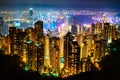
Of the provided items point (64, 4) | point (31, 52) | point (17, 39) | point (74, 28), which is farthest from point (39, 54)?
point (74, 28)

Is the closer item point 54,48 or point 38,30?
point 54,48

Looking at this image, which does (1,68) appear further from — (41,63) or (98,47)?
(98,47)

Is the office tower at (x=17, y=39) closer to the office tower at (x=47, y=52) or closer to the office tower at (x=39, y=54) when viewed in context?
the office tower at (x=39, y=54)

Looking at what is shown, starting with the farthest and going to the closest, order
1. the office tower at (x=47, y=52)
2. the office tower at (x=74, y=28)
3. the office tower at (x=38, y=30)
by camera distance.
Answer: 1. the office tower at (x=74, y=28)
2. the office tower at (x=38, y=30)
3. the office tower at (x=47, y=52)

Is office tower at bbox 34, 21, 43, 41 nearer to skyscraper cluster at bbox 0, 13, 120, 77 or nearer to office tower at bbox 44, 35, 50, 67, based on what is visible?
skyscraper cluster at bbox 0, 13, 120, 77

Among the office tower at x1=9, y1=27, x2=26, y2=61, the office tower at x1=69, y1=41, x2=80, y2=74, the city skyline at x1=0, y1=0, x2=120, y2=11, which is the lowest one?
the office tower at x1=69, y1=41, x2=80, y2=74

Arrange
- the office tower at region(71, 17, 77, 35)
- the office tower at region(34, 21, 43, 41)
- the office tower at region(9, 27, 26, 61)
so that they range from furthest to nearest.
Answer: the office tower at region(71, 17, 77, 35), the office tower at region(34, 21, 43, 41), the office tower at region(9, 27, 26, 61)

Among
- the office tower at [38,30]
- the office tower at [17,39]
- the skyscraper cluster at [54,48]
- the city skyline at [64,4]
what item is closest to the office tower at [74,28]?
the skyscraper cluster at [54,48]

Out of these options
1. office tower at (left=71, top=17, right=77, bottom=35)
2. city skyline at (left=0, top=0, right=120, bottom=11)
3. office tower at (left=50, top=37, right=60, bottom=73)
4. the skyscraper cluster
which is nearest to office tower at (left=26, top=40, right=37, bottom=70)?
the skyscraper cluster

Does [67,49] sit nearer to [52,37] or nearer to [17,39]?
[52,37]

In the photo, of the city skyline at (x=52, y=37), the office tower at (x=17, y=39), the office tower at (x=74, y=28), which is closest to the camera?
→ the city skyline at (x=52, y=37)

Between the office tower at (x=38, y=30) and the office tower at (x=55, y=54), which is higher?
the office tower at (x=38, y=30)
